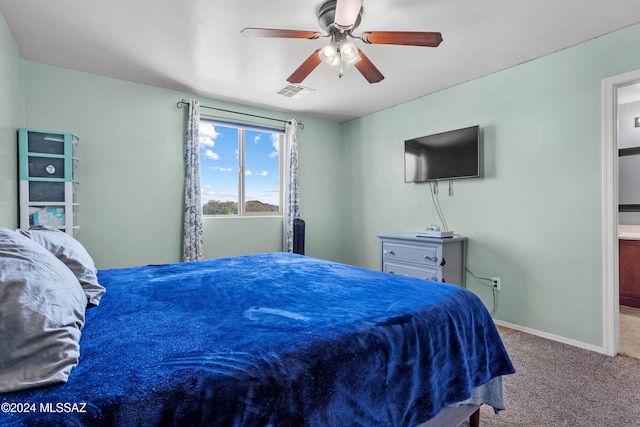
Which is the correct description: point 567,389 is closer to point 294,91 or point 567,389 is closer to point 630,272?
point 630,272

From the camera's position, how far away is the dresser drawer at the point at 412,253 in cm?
326

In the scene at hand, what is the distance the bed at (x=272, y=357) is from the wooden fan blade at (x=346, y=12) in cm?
153

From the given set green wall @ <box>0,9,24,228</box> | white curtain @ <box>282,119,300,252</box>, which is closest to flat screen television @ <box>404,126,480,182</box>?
white curtain @ <box>282,119,300,252</box>

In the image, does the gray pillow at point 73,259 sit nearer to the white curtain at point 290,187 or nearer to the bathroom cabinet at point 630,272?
the white curtain at point 290,187

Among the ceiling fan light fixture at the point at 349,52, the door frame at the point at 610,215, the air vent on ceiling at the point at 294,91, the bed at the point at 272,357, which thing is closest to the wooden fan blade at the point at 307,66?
the ceiling fan light fixture at the point at 349,52

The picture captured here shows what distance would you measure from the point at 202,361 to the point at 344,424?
19.2 inches

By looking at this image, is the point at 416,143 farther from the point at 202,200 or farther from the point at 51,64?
the point at 51,64

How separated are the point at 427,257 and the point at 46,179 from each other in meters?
3.58

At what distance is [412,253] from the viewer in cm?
345

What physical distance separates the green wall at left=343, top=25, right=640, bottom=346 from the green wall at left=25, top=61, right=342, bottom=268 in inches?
111

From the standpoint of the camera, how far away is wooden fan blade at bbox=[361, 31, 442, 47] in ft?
6.69

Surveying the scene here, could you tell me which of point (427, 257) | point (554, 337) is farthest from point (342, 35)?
point (554, 337)

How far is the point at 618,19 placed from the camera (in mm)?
2398

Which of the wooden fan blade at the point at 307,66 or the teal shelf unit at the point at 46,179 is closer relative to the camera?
the wooden fan blade at the point at 307,66
